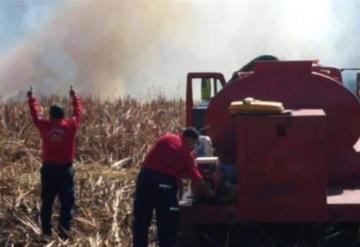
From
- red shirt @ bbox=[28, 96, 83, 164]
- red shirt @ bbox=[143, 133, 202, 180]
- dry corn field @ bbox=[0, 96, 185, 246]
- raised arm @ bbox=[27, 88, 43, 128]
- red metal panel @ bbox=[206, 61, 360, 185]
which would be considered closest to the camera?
red shirt @ bbox=[143, 133, 202, 180]

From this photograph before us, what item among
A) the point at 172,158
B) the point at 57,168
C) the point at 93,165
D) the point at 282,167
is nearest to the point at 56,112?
the point at 57,168

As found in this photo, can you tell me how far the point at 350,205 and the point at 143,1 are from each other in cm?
2906

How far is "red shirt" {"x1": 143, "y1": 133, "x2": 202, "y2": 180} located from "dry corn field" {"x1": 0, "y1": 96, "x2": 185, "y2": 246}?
1589mm

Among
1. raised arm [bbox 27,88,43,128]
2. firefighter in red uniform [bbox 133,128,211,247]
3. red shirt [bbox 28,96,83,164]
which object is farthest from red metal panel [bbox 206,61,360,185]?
raised arm [bbox 27,88,43,128]

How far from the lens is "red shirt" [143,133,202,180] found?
10867mm

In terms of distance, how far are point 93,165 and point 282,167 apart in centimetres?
775

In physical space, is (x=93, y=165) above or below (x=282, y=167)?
below

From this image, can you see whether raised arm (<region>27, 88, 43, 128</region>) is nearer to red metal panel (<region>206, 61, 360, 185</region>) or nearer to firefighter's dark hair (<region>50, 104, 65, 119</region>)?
firefighter's dark hair (<region>50, 104, 65, 119</region>)

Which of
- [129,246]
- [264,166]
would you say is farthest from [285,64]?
[129,246]

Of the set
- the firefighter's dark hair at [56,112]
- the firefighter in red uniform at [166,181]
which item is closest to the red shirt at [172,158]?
the firefighter in red uniform at [166,181]

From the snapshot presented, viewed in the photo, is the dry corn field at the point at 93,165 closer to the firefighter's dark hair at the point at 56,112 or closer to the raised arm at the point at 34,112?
the raised arm at the point at 34,112

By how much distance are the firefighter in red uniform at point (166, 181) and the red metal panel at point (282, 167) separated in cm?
60

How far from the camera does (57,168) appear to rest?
12.5 metres

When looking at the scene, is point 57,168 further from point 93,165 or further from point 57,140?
point 93,165
